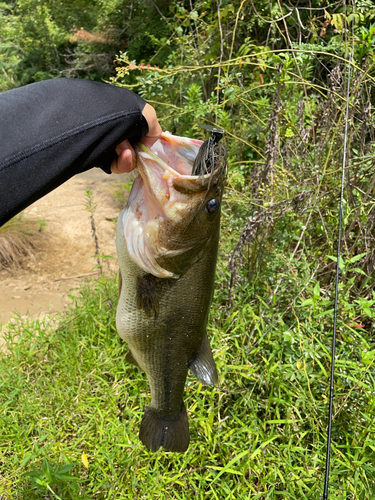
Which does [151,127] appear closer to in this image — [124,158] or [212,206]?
[124,158]

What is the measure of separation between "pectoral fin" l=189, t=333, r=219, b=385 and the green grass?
64cm

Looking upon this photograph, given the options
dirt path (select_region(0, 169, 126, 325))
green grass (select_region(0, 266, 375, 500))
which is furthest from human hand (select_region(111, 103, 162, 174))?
dirt path (select_region(0, 169, 126, 325))

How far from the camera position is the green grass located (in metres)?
2.09

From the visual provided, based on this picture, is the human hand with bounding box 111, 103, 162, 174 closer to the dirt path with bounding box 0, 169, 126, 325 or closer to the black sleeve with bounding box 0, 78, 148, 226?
the black sleeve with bounding box 0, 78, 148, 226

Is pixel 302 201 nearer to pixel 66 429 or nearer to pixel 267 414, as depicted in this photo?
pixel 267 414

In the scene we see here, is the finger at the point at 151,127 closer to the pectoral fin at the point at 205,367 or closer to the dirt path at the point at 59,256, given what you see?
the pectoral fin at the point at 205,367

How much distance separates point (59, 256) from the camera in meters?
5.80

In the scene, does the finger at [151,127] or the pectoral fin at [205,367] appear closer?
the finger at [151,127]

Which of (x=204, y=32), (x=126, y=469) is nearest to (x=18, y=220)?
(x=204, y=32)

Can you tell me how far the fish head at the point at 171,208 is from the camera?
4.29ft

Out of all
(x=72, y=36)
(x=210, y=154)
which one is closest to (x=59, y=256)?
(x=210, y=154)

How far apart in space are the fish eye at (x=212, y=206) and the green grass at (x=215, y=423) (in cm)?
107

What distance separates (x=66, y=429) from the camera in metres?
2.48

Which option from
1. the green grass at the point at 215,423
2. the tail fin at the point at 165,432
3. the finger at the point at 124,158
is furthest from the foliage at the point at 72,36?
the tail fin at the point at 165,432
